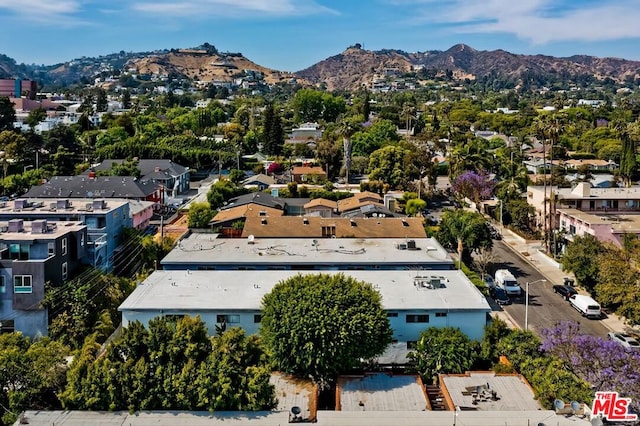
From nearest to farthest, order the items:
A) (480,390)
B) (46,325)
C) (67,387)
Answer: (67,387) → (480,390) → (46,325)

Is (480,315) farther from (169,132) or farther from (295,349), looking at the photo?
(169,132)

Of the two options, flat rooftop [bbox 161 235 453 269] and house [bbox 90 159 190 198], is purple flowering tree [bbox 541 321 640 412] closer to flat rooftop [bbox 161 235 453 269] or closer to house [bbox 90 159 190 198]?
flat rooftop [bbox 161 235 453 269]

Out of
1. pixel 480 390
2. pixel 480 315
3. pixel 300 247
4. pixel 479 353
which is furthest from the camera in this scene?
pixel 300 247

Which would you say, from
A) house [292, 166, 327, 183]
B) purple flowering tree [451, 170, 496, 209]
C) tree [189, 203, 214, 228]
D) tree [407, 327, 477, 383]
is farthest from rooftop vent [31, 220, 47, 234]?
house [292, 166, 327, 183]

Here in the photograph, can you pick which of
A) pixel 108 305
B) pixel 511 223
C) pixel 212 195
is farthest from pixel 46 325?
pixel 511 223

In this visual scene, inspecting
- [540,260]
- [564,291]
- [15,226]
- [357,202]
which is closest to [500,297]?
[564,291]

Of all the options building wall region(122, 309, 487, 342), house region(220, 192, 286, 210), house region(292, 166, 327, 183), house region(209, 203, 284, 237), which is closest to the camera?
building wall region(122, 309, 487, 342)

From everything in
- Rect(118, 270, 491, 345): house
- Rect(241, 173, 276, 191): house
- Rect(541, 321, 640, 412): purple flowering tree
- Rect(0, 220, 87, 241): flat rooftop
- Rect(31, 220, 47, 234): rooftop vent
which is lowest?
Rect(541, 321, 640, 412): purple flowering tree
